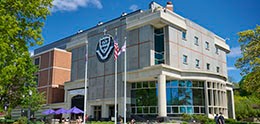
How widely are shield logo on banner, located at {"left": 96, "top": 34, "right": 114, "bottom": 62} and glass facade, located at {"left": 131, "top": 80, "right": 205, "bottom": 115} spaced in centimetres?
639

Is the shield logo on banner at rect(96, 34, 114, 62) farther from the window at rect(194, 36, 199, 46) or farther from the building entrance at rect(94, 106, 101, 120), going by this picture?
the window at rect(194, 36, 199, 46)

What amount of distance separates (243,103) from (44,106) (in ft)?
122

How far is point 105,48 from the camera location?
127 ft

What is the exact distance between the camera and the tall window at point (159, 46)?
123 ft

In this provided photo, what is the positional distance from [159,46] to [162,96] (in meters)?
7.41

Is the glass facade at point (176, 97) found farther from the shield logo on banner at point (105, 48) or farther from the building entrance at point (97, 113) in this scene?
the building entrance at point (97, 113)

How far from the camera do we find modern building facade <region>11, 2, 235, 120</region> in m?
35.7

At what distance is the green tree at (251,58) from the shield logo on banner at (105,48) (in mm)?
15599

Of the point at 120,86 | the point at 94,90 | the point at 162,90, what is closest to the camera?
A: the point at 162,90

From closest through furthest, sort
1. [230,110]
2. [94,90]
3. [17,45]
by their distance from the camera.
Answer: [17,45] < [94,90] < [230,110]

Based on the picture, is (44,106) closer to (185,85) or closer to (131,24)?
(131,24)

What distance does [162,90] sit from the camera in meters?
33.8

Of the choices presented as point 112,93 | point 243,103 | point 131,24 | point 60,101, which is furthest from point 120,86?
point 243,103

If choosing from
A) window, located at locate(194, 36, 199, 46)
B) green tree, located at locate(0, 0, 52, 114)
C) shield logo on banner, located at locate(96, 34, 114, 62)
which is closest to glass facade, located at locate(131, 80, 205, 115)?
shield logo on banner, located at locate(96, 34, 114, 62)
